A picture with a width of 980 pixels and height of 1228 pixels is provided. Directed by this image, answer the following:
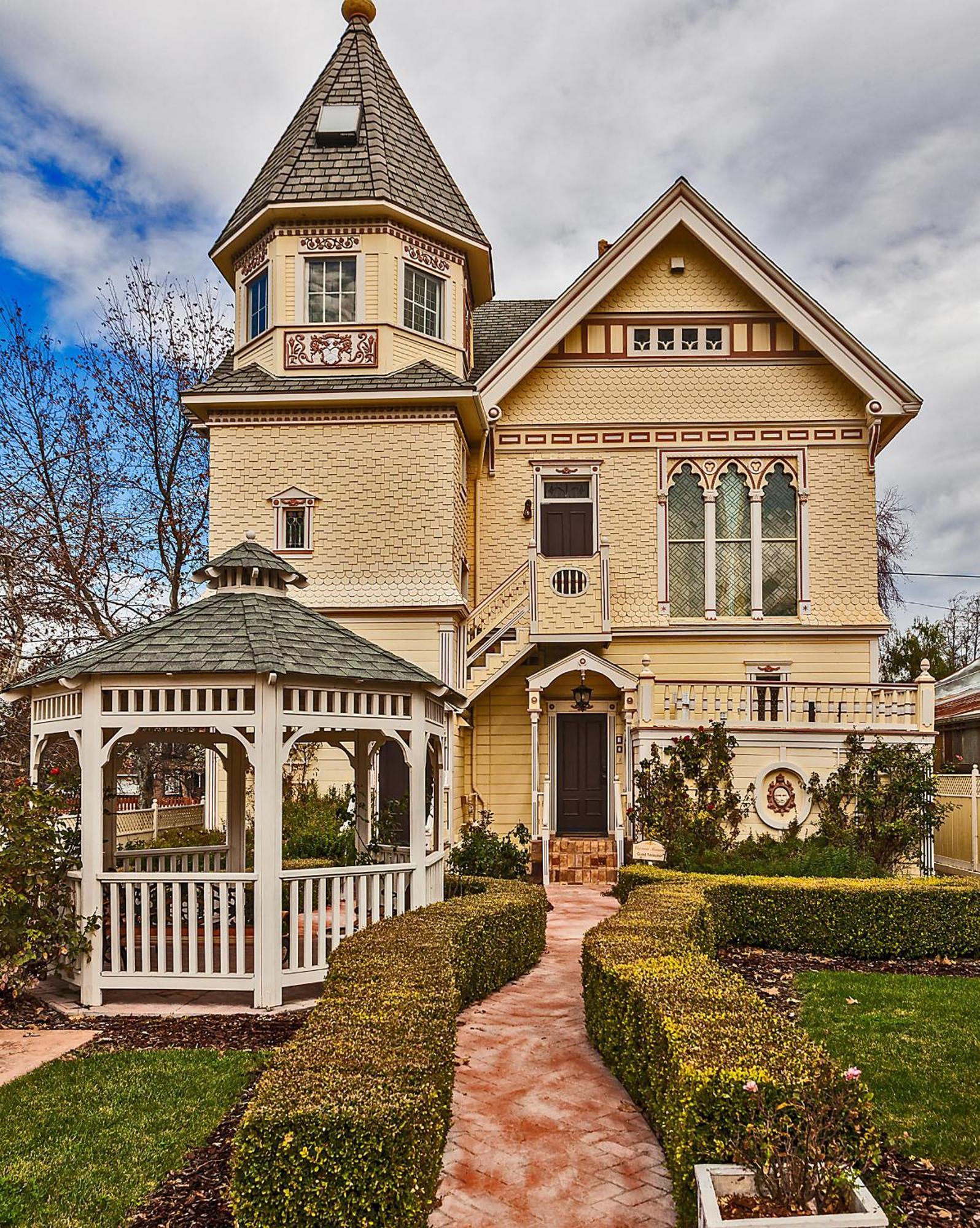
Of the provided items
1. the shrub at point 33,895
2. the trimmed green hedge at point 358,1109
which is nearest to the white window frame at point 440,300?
the shrub at point 33,895

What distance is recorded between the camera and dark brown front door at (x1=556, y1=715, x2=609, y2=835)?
21.4 m

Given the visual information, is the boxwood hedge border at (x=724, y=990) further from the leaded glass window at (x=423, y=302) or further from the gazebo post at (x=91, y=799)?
the leaded glass window at (x=423, y=302)

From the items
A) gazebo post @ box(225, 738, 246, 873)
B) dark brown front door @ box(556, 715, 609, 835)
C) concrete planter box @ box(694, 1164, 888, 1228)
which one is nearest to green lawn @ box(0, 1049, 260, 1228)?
concrete planter box @ box(694, 1164, 888, 1228)

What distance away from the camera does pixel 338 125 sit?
2083 centimetres

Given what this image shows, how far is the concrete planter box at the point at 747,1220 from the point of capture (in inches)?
156

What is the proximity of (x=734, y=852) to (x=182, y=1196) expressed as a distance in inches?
477

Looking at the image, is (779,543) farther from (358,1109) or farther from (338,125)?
(358,1109)

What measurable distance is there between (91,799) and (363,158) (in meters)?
14.7

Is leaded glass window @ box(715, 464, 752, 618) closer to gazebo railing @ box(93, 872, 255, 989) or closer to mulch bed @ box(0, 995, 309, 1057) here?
gazebo railing @ box(93, 872, 255, 989)

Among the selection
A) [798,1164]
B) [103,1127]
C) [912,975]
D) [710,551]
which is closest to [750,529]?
[710,551]

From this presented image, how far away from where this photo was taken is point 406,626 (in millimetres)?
19469

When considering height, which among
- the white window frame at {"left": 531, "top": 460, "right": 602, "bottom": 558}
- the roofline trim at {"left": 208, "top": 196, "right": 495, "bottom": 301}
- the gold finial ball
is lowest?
the white window frame at {"left": 531, "top": 460, "right": 602, "bottom": 558}

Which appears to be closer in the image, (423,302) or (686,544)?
(423,302)

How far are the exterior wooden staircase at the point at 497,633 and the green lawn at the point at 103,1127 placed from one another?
12.1 meters
